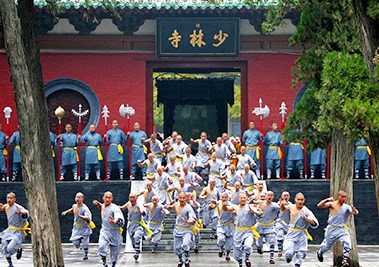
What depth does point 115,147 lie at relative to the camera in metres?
19.9

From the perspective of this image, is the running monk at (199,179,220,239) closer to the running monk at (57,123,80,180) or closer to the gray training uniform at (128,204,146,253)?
the gray training uniform at (128,204,146,253)

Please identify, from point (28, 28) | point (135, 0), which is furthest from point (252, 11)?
point (28, 28)

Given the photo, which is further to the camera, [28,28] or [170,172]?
[170,172]

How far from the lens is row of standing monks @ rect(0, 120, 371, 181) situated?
19672 mm

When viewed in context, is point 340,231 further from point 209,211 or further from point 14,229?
point 14,229

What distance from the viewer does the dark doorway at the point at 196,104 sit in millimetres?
24688

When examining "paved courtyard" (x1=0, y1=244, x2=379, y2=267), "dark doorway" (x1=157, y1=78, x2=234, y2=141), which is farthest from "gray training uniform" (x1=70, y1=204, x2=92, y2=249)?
"dark doorway" (x1=157, y1=78, x2=234, y2=141)

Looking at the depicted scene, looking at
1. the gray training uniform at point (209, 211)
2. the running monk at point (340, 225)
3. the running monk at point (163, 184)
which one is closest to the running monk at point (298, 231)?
the running monk at point (340, 225)

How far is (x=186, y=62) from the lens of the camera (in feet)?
70.6

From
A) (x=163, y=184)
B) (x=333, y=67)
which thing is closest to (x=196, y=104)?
(x=163, y=184)

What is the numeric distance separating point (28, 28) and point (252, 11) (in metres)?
8.90

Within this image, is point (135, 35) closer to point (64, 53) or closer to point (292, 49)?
point (64, 53)

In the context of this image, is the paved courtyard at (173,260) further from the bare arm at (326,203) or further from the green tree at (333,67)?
the green tree at (333,67)

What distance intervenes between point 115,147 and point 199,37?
4.41 m
